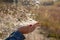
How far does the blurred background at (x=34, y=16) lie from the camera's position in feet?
4.04

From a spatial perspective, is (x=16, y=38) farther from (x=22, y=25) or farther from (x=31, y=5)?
(x=31, y=5)

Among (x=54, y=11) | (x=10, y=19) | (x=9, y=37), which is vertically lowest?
(x=9, y=37)

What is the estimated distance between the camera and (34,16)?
1.35m

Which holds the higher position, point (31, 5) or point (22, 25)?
point (31, 5)

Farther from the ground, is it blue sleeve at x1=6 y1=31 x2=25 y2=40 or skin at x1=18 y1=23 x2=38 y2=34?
skin at x1=18 y1=23 x2=38 y2=34

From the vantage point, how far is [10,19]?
1.40 m

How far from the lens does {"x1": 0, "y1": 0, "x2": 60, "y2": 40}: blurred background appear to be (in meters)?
1.23

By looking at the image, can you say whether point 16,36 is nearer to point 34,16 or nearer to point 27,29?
point 27,29

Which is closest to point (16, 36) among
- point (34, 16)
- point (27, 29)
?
point (27, 29)

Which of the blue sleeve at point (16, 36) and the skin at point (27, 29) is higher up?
the skin at point (27, 29)

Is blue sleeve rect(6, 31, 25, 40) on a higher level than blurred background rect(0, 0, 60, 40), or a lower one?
lower

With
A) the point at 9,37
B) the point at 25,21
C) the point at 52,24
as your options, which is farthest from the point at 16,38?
the point at 52,24

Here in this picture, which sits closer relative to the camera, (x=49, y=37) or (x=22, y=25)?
(x=49, y=37)

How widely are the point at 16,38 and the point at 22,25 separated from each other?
5.0 inches
